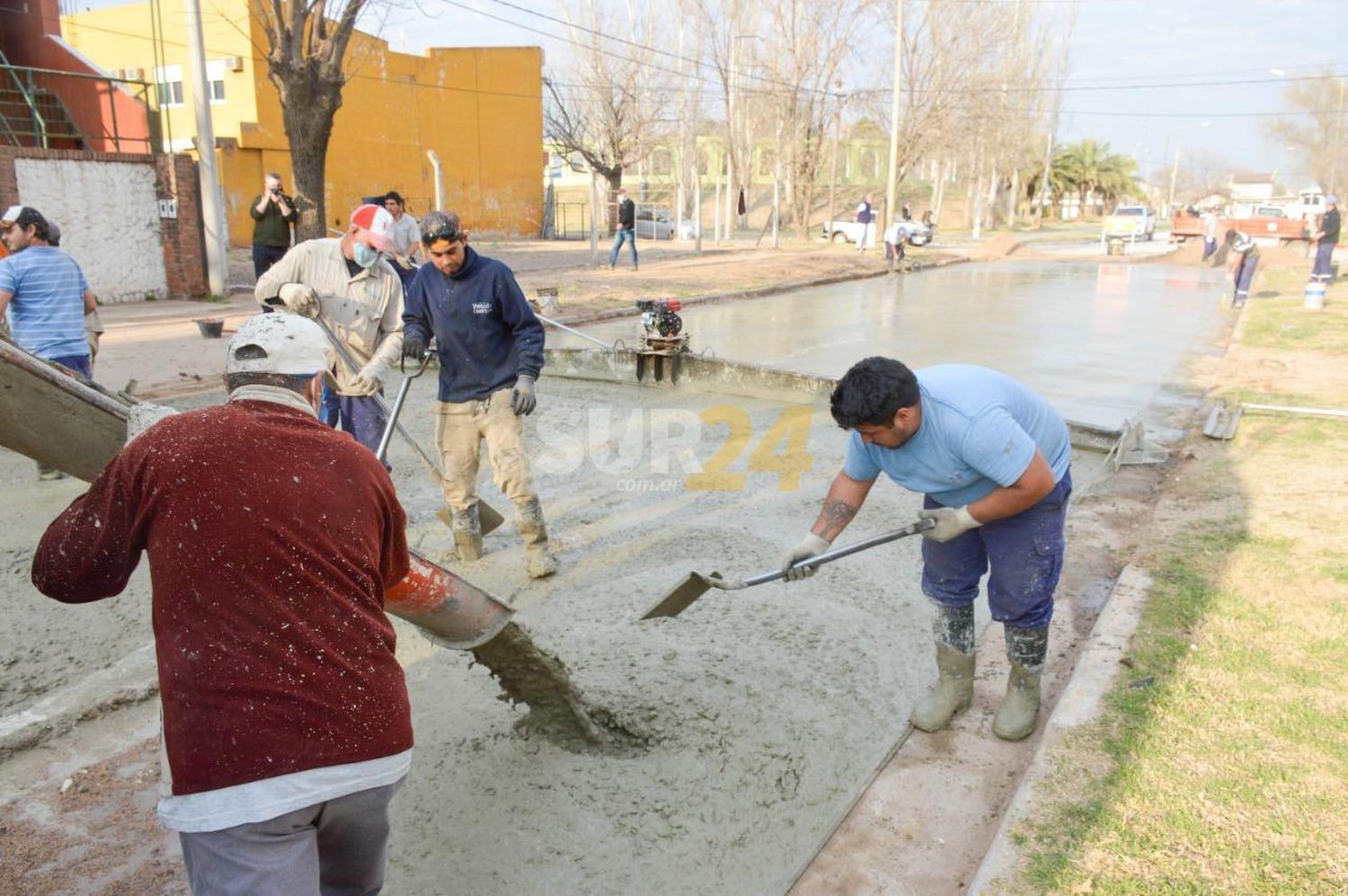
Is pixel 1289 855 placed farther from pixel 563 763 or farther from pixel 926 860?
pixel 563 763

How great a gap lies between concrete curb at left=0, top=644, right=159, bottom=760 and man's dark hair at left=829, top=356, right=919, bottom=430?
2782mm

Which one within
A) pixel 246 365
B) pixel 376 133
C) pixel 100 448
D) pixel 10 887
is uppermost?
pixel 376 133

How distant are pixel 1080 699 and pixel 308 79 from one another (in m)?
12.5

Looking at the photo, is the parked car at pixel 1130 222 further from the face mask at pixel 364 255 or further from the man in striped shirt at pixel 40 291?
the man in striped shirt at pixel 40 291

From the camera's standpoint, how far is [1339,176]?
55.5 m

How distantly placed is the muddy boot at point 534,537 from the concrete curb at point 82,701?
5.60ft

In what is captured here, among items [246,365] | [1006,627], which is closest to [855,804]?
[1006,627]

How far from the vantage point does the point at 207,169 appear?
45.6ft

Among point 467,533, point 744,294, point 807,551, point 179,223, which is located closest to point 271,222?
point 179,223

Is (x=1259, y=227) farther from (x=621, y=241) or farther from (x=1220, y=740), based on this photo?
(x=1220, y=740)

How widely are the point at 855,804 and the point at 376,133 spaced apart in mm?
26246

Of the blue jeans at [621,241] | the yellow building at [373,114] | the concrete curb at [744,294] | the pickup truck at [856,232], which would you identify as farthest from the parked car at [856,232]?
the blue jeans at [621,241]

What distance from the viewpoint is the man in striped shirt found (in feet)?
18.2

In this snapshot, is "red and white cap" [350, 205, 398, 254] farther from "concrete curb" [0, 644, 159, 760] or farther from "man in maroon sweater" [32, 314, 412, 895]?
"man in maroon sweater" [32, 314, 412, 895]
